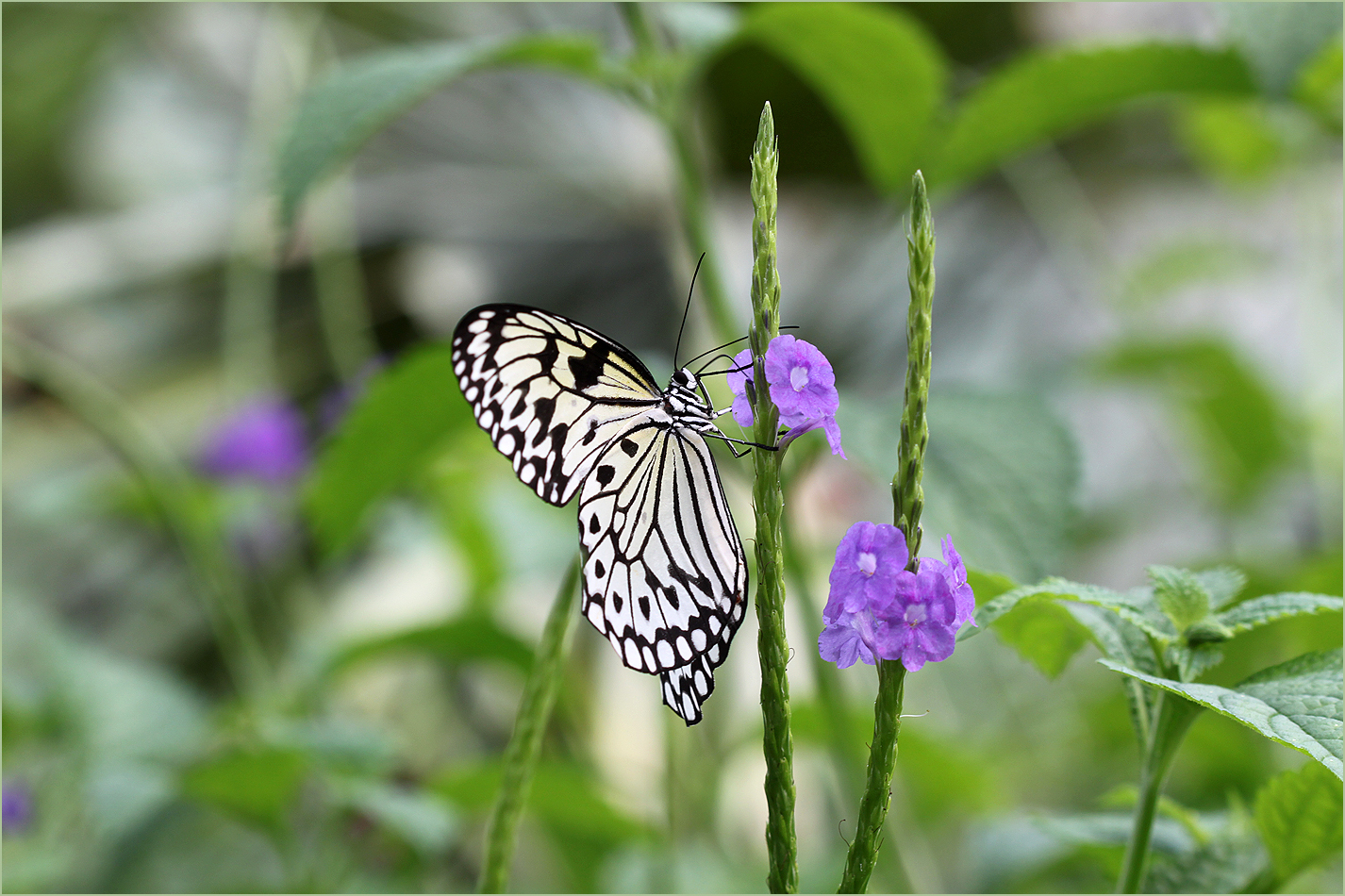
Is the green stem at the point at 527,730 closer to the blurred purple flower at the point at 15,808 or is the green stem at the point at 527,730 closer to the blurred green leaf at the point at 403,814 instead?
the blurred green leaf at the point at 403,814

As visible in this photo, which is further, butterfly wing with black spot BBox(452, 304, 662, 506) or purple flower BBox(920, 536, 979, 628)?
butterfly wing with black spot BBox(452, 304, 662, 506)

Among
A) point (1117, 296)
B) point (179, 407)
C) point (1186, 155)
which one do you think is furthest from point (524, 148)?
point (1186, 155)

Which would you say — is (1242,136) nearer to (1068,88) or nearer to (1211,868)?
(1068,88)

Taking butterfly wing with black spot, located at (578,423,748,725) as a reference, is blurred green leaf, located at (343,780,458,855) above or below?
below

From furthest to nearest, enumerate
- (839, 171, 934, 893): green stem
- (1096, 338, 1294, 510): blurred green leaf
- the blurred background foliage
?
(1096, 338, 1294, 510): blurred green leaf
the blurred background foliage
(839, 171, 934, 893): green stem

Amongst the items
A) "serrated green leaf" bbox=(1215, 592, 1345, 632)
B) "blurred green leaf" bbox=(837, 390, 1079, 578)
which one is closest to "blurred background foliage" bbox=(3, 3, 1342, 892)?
"blurred green leaf" bbox=(837, 390, 1079, 578)

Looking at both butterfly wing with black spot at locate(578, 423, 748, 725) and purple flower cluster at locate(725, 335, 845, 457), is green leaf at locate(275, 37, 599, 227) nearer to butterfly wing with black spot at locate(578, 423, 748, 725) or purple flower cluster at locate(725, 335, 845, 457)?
butterfly wing with black spot at locate(578, 423, 748, 725)

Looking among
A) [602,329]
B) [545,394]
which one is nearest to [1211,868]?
[545,394]
